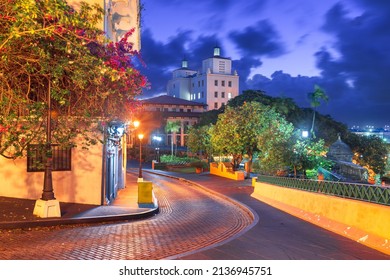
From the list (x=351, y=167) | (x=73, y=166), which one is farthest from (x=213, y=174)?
(x=73, y=166)

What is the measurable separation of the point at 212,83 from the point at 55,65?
355 ft

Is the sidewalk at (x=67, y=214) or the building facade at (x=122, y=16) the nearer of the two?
the sidewalk at (x=67, y=214)

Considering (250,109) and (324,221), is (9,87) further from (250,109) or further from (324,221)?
(250,109)

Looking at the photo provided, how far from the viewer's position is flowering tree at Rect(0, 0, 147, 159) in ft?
37.8

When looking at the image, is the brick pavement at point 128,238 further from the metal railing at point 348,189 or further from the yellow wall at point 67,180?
the yellow wall at point 67,180

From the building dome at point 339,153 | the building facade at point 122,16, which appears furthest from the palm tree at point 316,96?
the building facade at point 122,16

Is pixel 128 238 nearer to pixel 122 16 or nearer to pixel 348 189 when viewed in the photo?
pixel 348 189

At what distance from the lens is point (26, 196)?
17438mm

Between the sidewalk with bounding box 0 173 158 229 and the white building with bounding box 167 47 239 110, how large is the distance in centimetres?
10255

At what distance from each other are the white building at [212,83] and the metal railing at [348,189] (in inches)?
3975

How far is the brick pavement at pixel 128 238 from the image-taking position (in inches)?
386

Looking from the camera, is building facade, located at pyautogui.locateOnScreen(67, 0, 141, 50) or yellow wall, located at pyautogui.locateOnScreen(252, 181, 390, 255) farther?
building facade, located at pyautogui.locateOnScreen(67, 0, 141, 50)

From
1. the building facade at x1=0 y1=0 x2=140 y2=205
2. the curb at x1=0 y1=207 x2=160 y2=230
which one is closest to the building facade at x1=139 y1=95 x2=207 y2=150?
the building facade at x1=0 y1=0 x2=140 y2=205

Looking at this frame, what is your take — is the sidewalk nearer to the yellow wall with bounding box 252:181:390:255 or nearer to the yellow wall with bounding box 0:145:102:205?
the yellow wall with bounding box 0:145:102:205
